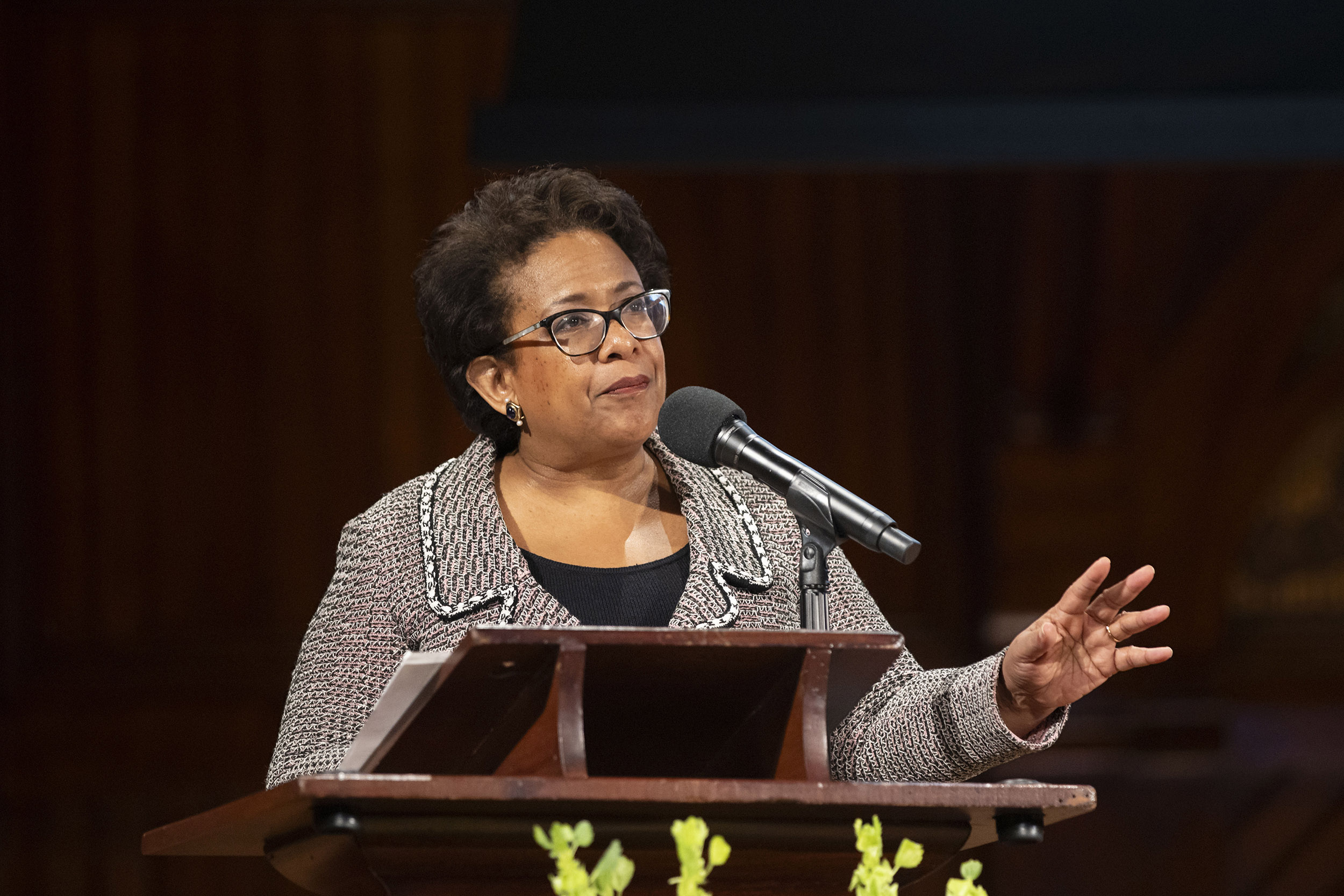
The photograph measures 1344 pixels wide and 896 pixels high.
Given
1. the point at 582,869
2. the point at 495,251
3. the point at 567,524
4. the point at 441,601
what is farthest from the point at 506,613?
the point at 582,869

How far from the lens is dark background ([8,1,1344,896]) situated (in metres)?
4.85

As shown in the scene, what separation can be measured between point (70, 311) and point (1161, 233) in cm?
336

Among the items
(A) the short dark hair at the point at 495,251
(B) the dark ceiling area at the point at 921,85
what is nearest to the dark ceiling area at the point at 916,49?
(B) the dark ceiling area at the point at 921,85

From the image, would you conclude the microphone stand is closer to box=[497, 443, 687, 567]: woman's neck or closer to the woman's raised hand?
the woman's raised hand

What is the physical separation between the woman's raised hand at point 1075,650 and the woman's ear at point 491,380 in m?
0.66

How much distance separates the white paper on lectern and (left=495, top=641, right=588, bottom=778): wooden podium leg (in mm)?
84

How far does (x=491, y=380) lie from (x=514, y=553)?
0.78ft

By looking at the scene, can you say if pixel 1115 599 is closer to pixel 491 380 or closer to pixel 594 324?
pixel 594 324

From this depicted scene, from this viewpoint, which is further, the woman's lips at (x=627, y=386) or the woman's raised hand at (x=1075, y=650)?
the woman's lips at (x=627, y=386)

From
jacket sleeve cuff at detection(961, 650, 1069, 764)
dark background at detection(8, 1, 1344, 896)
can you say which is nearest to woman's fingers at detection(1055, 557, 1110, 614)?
jacket sleeve cuff at detection(961, 650, 1069, 764)

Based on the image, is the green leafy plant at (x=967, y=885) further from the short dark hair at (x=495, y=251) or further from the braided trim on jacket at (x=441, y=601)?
the short dark hair at (x=495, y=251)

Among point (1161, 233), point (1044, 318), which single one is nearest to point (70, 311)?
point (1044, 318)

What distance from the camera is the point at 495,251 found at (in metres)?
1.82

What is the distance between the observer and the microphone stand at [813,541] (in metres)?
1.43
